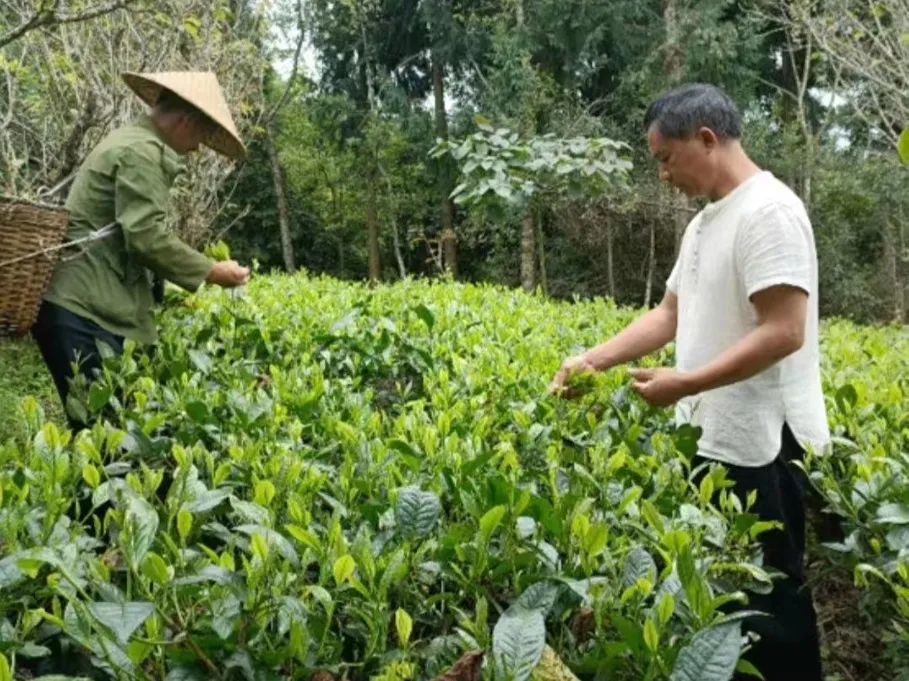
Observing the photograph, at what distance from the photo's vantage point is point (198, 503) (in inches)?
61.0

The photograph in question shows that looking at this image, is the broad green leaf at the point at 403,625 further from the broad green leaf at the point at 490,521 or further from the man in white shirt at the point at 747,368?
the man in white shirt at the point at 747,368

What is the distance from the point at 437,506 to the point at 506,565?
0.15 metres

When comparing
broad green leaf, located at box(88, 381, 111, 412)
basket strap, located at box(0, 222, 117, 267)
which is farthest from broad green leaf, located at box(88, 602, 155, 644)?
basket strap, located at box(0, 222, 117, 267)

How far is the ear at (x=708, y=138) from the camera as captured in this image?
2.41 m

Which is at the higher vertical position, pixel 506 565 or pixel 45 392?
pixel 506 565

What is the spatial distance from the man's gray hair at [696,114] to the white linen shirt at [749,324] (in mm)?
162

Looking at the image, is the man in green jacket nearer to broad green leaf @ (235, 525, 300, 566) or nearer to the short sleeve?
the short sleeve

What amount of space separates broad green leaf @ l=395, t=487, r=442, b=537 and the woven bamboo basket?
76.0 inches

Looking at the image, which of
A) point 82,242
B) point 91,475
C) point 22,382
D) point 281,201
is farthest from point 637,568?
point 281,201

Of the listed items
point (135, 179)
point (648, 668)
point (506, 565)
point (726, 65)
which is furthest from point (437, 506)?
point (726, 65)

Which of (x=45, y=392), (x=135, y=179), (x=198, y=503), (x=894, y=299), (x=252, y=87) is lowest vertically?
(x=894, y=299)

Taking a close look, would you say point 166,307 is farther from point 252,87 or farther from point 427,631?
point 252,87

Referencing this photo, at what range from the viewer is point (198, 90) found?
339 centimetres

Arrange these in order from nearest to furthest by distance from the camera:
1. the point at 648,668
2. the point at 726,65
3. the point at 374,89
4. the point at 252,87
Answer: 1. the point at 648,668
2. the point at 252,87
3. the point at 726,65
4. the point at 374,89
